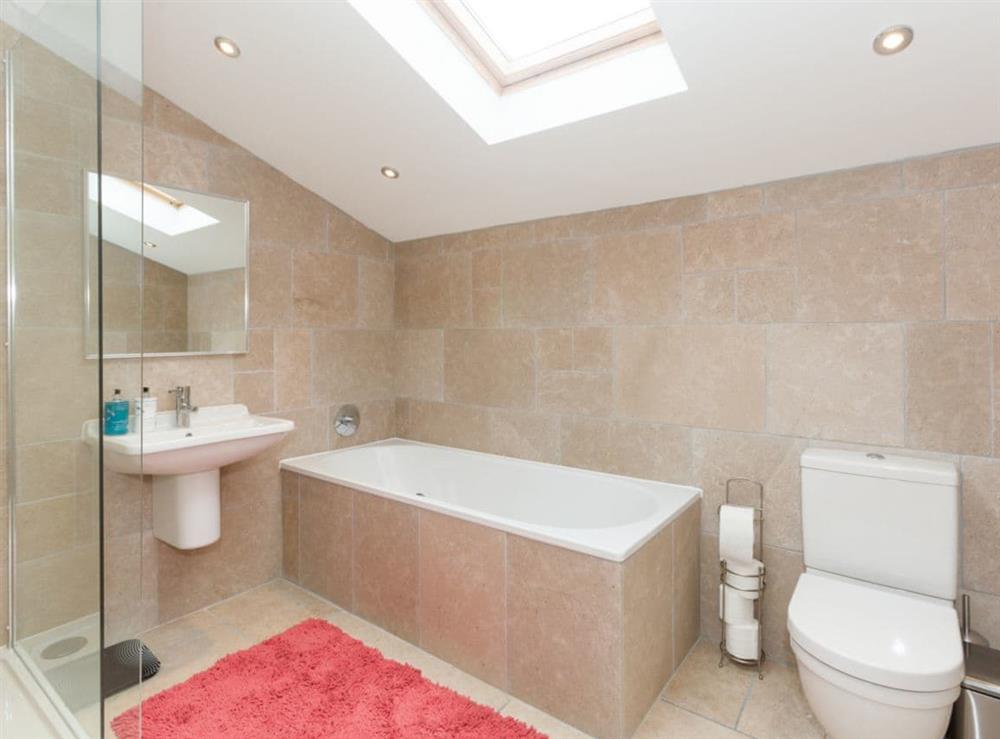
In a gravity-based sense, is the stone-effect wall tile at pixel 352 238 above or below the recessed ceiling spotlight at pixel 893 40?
below

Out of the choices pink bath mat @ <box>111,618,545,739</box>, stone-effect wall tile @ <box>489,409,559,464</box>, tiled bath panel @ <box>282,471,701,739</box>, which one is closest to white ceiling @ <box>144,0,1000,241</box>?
stone-effect wall tile @ <box>489,409,559,464</box>

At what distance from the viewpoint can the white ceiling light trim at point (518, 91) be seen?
6.42 feet

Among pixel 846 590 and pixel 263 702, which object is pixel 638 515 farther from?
Result: pixel 263 702

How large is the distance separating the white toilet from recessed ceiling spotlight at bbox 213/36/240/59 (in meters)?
2.66

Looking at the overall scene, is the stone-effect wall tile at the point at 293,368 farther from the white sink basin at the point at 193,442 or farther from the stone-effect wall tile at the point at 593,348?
the stone-effect wall tile at the point at 593,348

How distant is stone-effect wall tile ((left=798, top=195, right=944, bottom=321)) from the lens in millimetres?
1964

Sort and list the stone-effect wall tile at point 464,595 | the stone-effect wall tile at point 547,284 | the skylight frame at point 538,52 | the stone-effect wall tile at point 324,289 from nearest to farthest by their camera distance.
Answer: the skylight frame at point 538,52 < the stone-effect wall tile at point 464,595 < the stone-effect wall tile at point 547,284 < the stone-effect wall tile at point 324,289

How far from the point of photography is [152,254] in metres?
2.46

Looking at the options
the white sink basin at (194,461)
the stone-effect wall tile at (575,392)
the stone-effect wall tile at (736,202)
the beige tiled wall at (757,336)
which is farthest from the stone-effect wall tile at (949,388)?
the white sink basin at (194,461)

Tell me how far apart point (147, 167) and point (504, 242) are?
1.72 meters

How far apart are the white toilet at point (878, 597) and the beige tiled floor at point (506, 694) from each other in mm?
254

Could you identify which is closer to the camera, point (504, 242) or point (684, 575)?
point (684, 575)

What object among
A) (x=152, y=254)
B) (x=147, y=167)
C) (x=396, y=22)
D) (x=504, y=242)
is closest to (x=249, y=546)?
(x=152, y=254)

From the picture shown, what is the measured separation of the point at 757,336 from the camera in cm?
229
